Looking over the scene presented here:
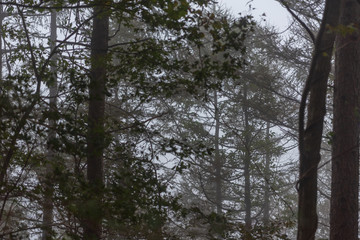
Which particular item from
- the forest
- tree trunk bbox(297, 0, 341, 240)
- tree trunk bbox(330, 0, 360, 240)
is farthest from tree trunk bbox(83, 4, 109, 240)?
tree trunk bbox(330, 0, 360, 240)

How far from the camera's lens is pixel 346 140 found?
6.48m

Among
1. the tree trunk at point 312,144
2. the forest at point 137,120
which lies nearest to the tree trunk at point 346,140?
the forest at point 137,120

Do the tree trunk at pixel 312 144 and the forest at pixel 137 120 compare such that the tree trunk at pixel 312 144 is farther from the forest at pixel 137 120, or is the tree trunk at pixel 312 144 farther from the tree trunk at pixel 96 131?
the tree trunk at pixel 96 131

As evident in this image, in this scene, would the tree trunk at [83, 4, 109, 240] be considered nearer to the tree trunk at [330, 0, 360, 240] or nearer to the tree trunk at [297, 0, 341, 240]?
the tree trunk at [297, 0, 341, 240]

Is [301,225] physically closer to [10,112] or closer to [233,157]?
[10,112]

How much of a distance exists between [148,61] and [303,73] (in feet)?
38.5

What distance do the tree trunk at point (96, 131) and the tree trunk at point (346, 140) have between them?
322cm

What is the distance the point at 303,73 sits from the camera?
16.3m

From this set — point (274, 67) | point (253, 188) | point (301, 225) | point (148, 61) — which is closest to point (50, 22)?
point (274, 67)

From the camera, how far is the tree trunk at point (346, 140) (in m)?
6.24

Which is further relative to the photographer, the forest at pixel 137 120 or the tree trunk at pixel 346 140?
the tree trunk at pixel 346 140

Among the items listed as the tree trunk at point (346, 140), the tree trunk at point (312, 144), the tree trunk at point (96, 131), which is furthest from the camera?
the tree trunk at point (346, 140)

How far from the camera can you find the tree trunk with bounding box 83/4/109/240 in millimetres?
4199

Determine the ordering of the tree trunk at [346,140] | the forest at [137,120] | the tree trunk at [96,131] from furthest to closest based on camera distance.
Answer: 1. the tree trunk at [346,140]
2. the tree trunk at [96,131]
3. the forest at [137,120]
